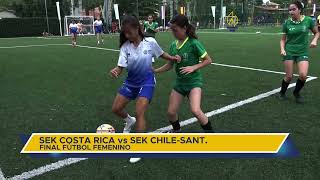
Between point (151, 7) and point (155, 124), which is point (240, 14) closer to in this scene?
point (151, 7)

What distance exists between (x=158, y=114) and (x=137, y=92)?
198 cm

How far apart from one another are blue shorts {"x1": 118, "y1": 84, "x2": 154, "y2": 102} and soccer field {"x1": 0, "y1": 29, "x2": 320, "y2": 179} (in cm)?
82

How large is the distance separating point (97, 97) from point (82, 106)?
928 millimetres

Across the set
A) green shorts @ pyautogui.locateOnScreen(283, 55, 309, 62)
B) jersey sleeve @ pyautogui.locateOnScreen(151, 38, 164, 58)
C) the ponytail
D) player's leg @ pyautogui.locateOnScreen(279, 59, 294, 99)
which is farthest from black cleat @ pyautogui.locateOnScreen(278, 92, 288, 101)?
jersey sleeve @ pyautogui.locateOnScreen(151, 38, 164, 58)

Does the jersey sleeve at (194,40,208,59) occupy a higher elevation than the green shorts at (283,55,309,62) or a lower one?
higher

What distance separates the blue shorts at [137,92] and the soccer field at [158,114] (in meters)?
0.82

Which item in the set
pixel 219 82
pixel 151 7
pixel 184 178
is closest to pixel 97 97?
pixel 219 82

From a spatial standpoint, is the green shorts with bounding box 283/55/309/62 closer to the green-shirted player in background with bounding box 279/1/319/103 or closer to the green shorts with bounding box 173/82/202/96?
the green-shirted player in background with bounding box 279/1/319/103

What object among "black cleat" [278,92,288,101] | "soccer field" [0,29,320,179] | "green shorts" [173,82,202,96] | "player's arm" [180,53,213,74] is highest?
"player's arm" [180,53,213,74]

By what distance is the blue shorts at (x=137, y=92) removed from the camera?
525cm

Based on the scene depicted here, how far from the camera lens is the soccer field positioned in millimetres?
4719

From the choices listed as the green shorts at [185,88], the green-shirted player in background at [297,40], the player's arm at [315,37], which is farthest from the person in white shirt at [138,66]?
the player's arm at [315,37]

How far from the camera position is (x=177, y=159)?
4.99 meters

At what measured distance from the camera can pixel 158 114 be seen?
7.31 metres
